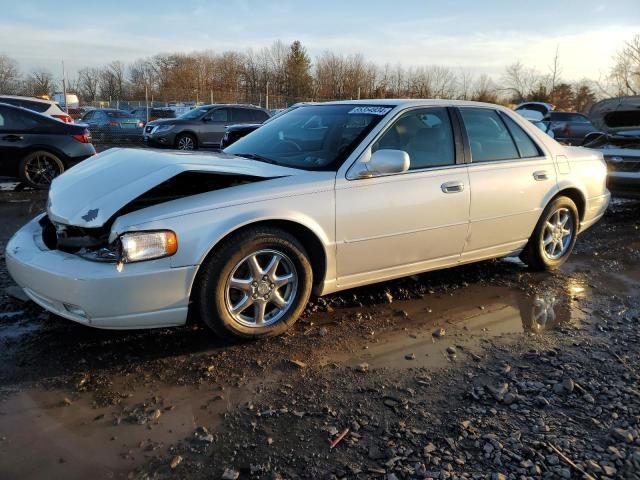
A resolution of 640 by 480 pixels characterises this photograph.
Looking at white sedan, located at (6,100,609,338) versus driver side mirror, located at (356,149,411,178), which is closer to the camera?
white sedan, located at (6,100,609,338)

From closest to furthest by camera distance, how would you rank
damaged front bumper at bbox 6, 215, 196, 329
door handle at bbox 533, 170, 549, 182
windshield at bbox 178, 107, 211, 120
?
1. damaged front bumper at bbox 6, 215, 196, 329
2. door handle at bbox 533, 170, 549, 182
3. windshield at bbox 178, 107, 211, 120

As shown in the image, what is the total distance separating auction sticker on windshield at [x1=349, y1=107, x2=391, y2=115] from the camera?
405cm

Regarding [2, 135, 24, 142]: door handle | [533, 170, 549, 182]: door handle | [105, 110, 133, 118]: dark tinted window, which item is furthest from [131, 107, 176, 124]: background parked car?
[533, 170, 549, 182]: door handle

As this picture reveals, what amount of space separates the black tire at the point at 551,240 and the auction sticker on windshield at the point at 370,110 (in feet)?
6.14

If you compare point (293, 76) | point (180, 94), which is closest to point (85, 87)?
point (293, 76)

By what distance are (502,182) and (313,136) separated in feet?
5.24

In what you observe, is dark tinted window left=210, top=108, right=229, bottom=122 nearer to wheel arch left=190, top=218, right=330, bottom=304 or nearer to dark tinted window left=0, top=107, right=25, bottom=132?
dark tinted window left=0, top=107, right=25, bottom=132

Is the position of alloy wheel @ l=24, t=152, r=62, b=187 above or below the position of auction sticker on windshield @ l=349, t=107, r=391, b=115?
below

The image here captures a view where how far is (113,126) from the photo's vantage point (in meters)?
20.8

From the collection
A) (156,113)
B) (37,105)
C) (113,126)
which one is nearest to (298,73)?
(156,113)

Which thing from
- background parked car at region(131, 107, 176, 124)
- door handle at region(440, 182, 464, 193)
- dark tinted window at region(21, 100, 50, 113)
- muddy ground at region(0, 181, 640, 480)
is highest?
background parked car at region(131, 107, 176, 124)

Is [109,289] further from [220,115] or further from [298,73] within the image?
[298,73]

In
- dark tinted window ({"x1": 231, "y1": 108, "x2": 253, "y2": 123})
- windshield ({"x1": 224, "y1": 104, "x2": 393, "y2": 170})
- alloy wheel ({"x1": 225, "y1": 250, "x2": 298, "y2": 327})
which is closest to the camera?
alloy wheel ({"x1": 225, "y1": 250, "x2": 298, "y2": 327})

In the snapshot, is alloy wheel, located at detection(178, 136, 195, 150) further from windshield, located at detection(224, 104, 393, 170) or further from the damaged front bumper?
the damaged front bumper
